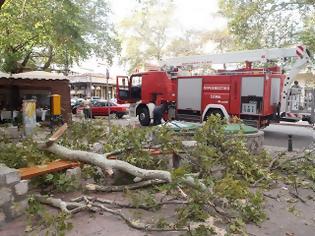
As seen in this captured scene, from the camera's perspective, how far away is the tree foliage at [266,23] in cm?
1746

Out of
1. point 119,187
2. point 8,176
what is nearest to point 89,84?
point 119,187

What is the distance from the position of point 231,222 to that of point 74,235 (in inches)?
72.5

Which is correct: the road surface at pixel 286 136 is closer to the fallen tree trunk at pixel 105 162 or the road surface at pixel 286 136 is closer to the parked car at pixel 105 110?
the fallen tree trunk at pixel 105 162

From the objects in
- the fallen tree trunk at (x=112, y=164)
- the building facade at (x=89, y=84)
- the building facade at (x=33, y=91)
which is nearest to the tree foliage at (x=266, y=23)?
the building facade at (x=33, y=91)

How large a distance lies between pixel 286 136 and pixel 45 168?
34.8ft

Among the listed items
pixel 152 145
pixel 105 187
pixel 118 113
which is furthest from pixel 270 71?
pixel 118 113

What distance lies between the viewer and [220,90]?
45.8 ft

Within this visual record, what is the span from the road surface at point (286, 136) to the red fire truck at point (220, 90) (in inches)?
29.6

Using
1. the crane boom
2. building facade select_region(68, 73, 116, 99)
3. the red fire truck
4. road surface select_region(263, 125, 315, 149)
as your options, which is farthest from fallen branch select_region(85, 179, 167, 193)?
building facade select_region(68, 73, 116, 99)

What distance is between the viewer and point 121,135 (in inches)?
252

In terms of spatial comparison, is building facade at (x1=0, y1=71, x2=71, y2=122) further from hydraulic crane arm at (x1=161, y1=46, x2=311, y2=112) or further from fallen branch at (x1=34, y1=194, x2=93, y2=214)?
fallen branch at (x1=34, y1=194, x2=93, y2=214)

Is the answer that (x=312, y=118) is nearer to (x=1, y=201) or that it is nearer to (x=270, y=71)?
(x=270, y=71)

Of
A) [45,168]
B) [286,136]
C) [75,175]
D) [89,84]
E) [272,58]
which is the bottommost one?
[286,136]

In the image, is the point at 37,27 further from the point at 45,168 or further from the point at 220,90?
the point at 45,168
